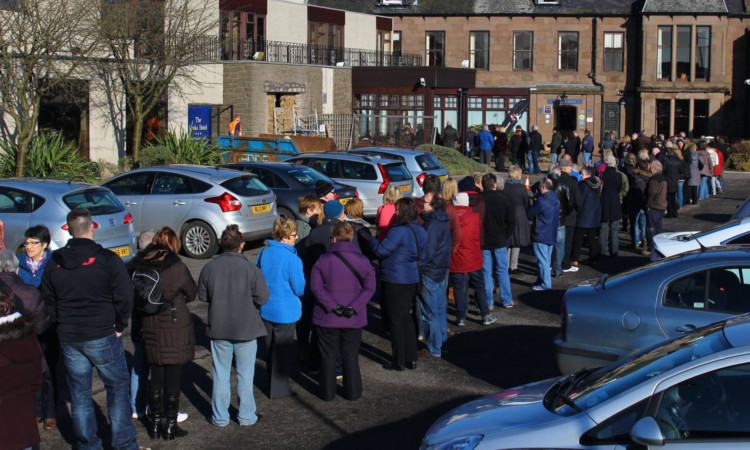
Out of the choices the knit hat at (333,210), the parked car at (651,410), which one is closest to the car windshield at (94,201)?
the knit hat at (333,210)

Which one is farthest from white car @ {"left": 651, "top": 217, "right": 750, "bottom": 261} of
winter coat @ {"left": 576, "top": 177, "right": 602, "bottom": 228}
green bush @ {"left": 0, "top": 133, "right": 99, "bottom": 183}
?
green bush @ {"left": 0, "top": 133, "right": 99, "bottom": 183}

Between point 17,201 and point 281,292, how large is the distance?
262 inches

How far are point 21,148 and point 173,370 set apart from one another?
14.8 metres

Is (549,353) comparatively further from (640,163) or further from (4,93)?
(4,93)

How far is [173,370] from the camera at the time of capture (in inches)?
288

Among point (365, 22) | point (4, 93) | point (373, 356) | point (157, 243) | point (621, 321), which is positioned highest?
point (365, 22)

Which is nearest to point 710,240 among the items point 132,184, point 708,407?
point 708,407

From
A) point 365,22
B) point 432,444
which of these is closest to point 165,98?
point 365,22

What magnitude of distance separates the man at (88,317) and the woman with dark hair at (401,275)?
3.09 metres

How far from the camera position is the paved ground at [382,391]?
758 centimetres

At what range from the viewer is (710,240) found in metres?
11.4

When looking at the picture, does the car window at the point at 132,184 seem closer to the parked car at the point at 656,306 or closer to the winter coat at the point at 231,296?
the winter coat at the point at 231,296

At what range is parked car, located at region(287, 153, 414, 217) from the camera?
19.2 m

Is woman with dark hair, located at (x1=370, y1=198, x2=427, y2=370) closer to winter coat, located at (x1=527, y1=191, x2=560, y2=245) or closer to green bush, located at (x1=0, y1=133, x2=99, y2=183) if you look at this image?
winter coat, located at (x1=527, y1=191, x2=560, y2=245)
